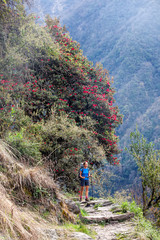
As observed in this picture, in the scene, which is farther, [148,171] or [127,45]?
[127,45]

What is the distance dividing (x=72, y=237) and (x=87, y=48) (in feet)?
297

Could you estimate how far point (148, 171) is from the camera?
1022 centimetres

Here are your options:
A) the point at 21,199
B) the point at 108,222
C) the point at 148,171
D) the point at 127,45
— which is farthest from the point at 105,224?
the point at 127,45

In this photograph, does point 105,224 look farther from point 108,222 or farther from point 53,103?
point 53,103

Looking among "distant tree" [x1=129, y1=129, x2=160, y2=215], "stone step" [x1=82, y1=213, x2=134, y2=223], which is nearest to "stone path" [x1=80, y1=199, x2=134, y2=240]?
"stone step" [x1=82, y1=213, x2=134, y2=223]

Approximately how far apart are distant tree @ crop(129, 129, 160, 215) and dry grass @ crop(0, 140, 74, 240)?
6175mm

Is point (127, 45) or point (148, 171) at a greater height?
point (127, 45)

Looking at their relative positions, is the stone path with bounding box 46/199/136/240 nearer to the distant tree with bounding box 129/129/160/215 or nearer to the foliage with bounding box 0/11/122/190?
the foliage with bounding box 0/11/122/190

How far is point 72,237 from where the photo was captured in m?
3.84

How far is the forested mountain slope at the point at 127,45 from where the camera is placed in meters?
58.9

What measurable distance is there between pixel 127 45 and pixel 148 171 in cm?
7602

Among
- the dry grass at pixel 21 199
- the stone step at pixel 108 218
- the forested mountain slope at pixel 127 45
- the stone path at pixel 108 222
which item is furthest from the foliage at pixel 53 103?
the forested mountain slope at pixel 127 45

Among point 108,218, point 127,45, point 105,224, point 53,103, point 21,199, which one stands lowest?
point 105,224

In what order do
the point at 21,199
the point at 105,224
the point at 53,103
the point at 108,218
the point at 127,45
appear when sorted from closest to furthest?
1. the point at 21,199
2. the point at 105,224
3. the point at 108,218
4. the point at 53,103
5. the point at 127,45
